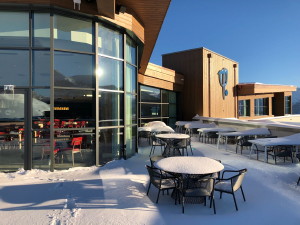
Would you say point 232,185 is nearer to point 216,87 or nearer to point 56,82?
point 56,82

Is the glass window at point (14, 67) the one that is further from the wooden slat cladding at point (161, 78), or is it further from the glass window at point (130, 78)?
A: the wooden slat cladding at point (161, 78)

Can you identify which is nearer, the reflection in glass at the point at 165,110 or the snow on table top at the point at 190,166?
the snow on table top at the point at 190,166

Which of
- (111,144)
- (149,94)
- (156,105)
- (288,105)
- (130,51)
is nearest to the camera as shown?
(111,144)

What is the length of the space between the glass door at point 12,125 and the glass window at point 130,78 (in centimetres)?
311

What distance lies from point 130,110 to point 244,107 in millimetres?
20360

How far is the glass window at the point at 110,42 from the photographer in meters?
6.71

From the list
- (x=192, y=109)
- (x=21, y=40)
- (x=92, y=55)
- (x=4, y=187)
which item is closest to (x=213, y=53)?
(x=192, y=109)

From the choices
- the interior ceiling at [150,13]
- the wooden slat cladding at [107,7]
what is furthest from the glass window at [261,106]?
the wooden slat cladding at [107,7]

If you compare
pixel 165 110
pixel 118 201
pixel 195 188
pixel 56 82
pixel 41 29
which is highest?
pixel 41 29

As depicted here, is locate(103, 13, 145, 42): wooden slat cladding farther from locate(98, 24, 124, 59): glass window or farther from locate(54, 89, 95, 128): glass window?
locate(54, 89, 95, 128): glass window

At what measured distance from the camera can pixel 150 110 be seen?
15.7 metres

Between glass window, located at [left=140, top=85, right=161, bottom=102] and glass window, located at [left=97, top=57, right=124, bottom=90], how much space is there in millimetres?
7352

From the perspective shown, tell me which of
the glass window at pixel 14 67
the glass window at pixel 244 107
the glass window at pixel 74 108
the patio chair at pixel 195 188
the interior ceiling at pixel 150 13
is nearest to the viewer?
the patio chair at pixel 195 188

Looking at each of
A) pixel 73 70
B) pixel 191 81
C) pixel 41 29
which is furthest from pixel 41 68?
pixel 191 81
